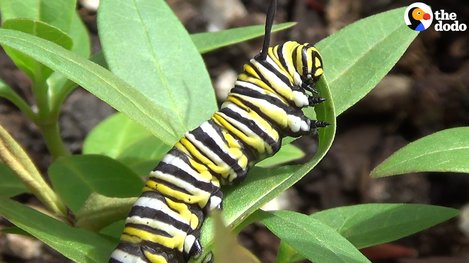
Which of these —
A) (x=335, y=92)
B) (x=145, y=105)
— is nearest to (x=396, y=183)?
(x=335, y=92)

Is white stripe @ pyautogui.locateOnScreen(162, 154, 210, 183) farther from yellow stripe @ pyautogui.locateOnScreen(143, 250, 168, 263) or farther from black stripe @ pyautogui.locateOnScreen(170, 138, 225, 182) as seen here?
yellow stripe @ pyautogui.locateOnScreen(143, 250, 168, 263)

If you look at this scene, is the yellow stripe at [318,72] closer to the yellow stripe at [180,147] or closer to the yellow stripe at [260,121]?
the yellow stripe at [260,121]

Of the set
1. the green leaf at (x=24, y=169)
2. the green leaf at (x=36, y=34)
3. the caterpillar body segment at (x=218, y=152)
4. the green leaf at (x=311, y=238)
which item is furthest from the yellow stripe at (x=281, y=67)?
the green leaf at (x=24, y=169)

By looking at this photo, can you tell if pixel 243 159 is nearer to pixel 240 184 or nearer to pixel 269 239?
pixel 240 184

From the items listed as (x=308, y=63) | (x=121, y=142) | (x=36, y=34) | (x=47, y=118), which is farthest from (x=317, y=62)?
(x=121, y=142)

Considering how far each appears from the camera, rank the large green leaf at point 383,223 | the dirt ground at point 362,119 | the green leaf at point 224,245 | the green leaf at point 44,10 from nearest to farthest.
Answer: the green leaf at point 224,245 < the large green leaf at point 383,223 < the green leaf at point 44,10 < the dirt ground at point 362,119

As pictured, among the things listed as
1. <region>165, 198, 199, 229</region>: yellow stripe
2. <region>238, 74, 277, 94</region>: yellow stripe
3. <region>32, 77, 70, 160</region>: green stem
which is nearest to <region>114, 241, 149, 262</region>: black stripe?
<region>165, 198, 199, 229</region>: yellow stripe
